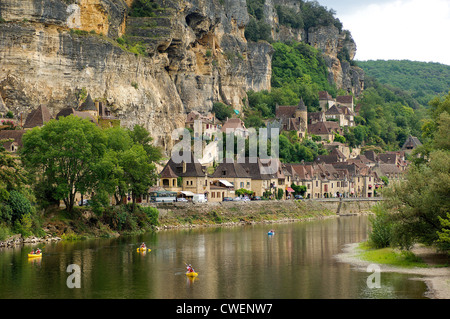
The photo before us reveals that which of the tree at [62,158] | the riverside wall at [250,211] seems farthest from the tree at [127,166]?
the riverside wall at [250,211]

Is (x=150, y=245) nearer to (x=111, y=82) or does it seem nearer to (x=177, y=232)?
(x=177, y=232)

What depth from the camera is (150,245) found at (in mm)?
57062

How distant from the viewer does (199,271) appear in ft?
141

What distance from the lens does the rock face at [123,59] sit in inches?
3506

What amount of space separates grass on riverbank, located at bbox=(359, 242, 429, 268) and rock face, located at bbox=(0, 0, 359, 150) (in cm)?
5388

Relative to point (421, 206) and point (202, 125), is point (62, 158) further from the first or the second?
point (202, 125)

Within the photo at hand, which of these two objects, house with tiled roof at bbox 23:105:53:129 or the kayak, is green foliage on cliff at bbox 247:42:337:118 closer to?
house with tiled roof at bbox 23:105:53:129

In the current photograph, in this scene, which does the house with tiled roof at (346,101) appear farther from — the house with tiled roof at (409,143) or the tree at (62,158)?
the tree at (62,158)

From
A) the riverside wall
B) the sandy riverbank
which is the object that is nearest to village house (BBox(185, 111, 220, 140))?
the riverside wall

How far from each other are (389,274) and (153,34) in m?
77.0

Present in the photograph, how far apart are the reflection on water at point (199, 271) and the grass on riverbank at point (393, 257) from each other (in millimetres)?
2441

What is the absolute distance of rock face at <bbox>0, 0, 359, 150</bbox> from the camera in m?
89.1

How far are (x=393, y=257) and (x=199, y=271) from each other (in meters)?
13.0

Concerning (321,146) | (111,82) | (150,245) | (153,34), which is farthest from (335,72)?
(150,245)
